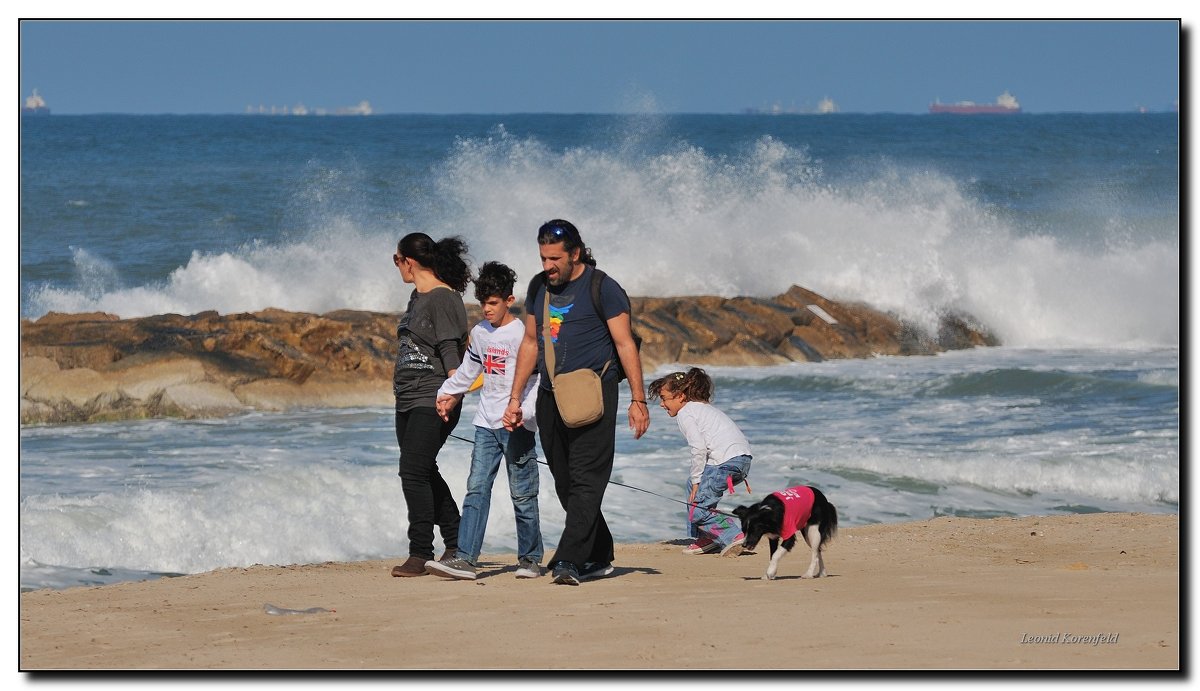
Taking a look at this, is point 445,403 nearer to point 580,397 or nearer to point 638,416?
point 580,397

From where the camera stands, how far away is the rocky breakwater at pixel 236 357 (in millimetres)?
13742

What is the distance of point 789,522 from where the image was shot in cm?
621

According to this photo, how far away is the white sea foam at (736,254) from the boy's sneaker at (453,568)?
15761mm

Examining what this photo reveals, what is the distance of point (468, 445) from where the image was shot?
11188 millimetres

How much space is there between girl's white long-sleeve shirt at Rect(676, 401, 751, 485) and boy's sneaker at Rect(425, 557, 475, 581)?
1.61 m

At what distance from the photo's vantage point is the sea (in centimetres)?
934

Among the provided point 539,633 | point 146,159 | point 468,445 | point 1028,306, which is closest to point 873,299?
point 1028,306

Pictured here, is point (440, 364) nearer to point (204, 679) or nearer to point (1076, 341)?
point (204, 679)

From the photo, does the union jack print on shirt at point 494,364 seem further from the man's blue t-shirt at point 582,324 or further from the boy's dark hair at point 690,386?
the boy's dark hair at point 690,386

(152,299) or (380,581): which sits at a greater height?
(152,299)

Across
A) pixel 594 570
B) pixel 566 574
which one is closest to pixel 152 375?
pixel 594 570

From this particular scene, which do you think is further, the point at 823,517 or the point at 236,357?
the point at 236,357

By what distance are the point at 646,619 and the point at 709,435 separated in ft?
7.81

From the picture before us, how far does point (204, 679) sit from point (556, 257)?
2.17 m
